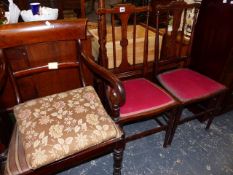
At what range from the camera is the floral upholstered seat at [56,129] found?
2.96 feet

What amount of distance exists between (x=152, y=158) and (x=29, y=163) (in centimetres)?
99

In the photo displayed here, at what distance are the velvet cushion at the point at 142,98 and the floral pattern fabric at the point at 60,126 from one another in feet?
0.70

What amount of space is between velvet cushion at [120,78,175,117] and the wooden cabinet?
0.59 meters

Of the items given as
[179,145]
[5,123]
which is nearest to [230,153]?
[179,145]

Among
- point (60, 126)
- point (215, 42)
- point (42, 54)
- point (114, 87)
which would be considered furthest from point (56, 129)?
point (215, 42)

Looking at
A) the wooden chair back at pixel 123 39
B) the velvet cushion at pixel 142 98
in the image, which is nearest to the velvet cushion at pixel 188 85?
the velvet cushion at pixel 142 98

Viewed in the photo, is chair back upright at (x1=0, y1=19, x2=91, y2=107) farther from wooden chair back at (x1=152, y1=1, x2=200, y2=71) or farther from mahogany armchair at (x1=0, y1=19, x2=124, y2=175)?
wooden chair back at (x1=152, y1=1, x2=200, y2=71)

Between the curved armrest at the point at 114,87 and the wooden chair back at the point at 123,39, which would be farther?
the wooden chair back at the point at 123,39

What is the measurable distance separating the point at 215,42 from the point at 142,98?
2.67ft

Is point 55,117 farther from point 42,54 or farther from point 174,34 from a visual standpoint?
point 174,34

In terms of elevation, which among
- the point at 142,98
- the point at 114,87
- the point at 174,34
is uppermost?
the point at 174,34

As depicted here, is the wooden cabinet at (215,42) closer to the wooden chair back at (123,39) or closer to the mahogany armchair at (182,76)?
the mahogany armchair at (182,76)

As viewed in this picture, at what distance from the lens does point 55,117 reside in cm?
104

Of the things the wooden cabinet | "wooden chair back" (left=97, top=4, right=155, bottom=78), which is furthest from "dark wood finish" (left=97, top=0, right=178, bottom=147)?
the wooden cabinet
